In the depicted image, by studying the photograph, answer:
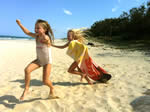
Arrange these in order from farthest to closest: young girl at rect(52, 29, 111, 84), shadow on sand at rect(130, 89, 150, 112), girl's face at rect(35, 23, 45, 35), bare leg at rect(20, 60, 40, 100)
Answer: young girl at rect(52, 29, 111, 84), girl's face at rect(35, 23, 45, 35), bare leg at rect(20, 60, 40, 100), shadow on sand at rect(130, 89, 150, 112)

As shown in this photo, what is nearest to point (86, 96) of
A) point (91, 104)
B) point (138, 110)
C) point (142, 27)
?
point (91, 104)

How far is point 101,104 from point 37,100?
Answer: 1425mm

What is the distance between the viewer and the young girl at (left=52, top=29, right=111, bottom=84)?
436 centimetres

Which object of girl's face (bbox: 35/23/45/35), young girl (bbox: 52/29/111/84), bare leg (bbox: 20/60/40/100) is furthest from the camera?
young girl (bbox: 52/29/111/84)

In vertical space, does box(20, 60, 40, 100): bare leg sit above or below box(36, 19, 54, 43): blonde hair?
below

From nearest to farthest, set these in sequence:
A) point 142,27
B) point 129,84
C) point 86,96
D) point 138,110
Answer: point 138,110 → point 86,96 → point 129,84 → point 142,27

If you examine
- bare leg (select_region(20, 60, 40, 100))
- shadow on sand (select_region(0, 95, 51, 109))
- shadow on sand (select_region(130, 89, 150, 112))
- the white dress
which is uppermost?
the white dress

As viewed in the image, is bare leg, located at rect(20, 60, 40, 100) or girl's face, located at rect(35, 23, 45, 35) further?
girl's face, located at rect(35, 23, 45, 35)

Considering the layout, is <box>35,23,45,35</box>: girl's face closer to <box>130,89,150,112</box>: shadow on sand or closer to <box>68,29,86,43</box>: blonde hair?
<box>68,29,86,43</box>: blonde hair

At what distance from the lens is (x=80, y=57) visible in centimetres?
432

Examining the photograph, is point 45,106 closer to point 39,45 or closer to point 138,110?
point 39,45

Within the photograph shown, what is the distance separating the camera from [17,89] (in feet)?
14.1

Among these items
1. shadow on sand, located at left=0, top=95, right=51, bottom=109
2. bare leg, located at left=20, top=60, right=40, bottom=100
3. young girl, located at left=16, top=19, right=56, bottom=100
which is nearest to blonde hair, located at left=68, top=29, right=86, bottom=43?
young girl, located at left=16, top=19, right=56, bottom=100

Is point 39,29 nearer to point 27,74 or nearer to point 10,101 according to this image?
point 27,74
